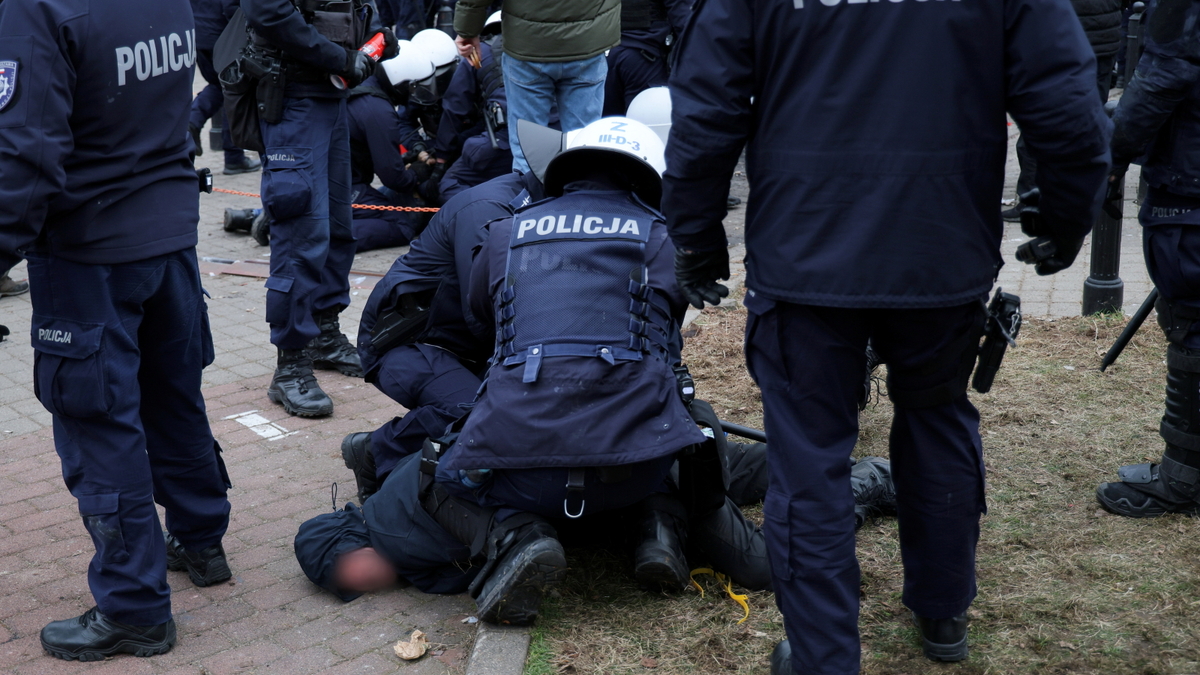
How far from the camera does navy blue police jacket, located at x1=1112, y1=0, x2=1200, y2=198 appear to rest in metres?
3.31

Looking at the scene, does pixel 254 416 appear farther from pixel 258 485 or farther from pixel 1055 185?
pixel 1055 185

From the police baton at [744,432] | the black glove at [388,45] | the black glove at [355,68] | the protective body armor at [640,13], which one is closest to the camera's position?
the police baton at [744,432]

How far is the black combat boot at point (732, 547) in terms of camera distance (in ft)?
11.1

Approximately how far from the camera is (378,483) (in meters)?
4.05

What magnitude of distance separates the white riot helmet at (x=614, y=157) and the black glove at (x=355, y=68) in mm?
2035

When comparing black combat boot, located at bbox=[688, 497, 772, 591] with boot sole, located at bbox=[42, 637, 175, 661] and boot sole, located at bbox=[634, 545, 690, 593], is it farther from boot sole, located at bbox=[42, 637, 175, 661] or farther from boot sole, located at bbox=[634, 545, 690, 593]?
boot sole, located at bbox=[42, 637, 175, 661]

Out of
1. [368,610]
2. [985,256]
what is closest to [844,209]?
[985,256]

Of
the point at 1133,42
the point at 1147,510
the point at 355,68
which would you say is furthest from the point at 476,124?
the point at 1147,510

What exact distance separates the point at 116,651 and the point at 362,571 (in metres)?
0.72

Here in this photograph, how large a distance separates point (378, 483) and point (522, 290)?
3.86 feet

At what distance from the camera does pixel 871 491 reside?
3752 millimetres

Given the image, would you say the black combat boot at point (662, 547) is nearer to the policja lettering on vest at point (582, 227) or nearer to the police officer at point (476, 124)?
the policja lettering on vest at point (582, 227)

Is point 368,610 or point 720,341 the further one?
point 720,341

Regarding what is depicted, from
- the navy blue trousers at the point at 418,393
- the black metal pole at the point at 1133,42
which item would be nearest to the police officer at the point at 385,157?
the navy blue trousers at the point at 418,393
